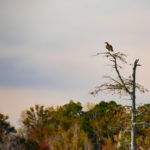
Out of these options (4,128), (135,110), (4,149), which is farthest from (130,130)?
(4,128)

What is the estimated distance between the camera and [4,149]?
47.8 meters

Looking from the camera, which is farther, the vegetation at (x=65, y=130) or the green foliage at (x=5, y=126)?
the green foliage at (x=5, y=126)

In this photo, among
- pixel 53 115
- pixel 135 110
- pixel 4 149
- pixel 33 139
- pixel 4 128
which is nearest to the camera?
pixel 135 110

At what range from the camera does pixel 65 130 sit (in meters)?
66.9

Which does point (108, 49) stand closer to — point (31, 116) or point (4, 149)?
point (4, 149)

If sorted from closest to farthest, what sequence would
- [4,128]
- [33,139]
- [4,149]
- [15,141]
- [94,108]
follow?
[4,149], [15,141], [33,139], [4,128], [94,108]

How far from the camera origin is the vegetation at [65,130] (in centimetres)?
5309

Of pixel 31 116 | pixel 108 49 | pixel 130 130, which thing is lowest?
pixel 130 130

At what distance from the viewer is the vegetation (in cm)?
5309

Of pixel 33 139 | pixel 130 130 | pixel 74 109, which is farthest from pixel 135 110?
pixel 74 109

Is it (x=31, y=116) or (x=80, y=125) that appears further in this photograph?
(x=31, y=116)

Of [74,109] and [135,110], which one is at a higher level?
[74,109]

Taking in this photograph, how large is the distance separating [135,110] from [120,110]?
56cm

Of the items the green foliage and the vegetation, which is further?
the green foliage
